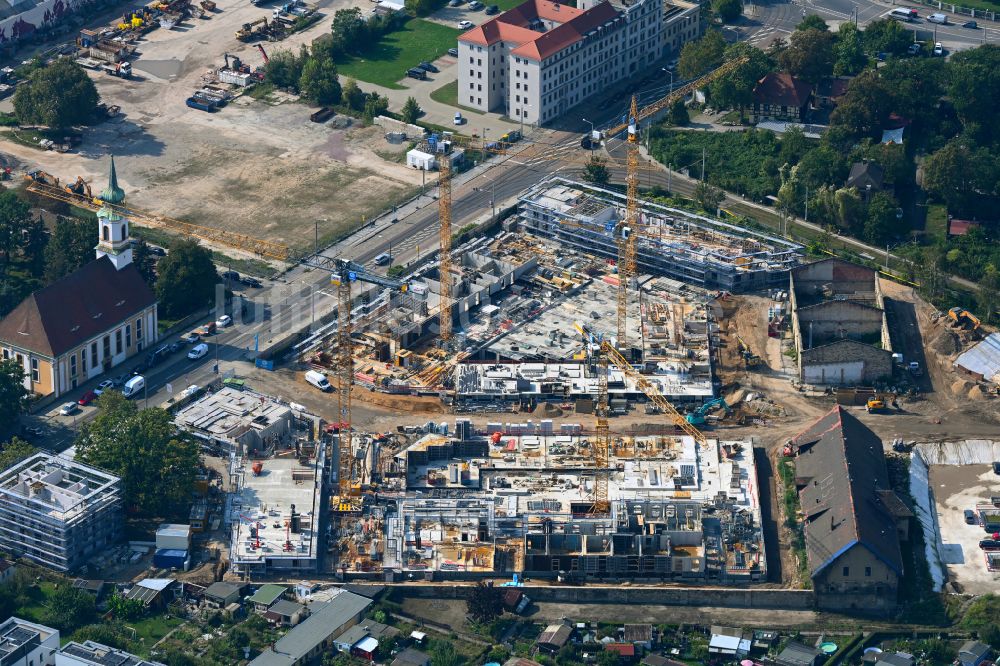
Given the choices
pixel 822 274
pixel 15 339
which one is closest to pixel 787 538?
pixel 822 274

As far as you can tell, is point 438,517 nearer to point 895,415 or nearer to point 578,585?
point 578,585

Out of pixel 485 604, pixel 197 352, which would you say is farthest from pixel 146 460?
pixel 485 604

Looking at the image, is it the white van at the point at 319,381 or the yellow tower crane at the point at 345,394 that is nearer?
the yellow tower crane at the point at 345,394

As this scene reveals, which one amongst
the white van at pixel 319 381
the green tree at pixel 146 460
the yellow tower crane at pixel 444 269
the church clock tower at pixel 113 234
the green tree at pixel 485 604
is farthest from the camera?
the yellow tower crane at pixel 444 269

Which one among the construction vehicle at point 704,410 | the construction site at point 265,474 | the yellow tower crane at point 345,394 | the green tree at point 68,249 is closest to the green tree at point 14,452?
the construction site at point 265,474

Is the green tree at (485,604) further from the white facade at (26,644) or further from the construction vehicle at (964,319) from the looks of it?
the construction vehicle at (964,319)

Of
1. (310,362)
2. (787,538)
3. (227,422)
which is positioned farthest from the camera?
(310,362)
